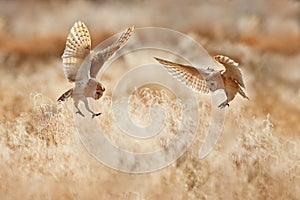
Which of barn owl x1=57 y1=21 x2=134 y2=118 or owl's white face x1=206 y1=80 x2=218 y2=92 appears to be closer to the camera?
barn owl x1=57 y1=21 x2=134 y2=118

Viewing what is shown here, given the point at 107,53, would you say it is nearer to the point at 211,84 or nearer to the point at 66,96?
the point at 66,96

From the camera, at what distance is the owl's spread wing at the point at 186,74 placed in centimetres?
382

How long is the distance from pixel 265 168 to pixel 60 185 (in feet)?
3.96

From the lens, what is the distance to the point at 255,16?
387 cm

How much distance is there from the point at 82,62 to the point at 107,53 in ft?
0.51

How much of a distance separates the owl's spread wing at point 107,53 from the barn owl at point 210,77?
0.23 meters

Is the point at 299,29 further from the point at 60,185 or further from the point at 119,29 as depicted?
the point at 60,185

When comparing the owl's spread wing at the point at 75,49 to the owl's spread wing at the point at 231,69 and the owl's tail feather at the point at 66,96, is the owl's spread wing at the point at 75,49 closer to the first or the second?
the owl's tail feather at the point at 66,96

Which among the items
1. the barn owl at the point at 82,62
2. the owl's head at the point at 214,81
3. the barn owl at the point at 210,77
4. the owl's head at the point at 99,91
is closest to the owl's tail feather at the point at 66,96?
the barn owl at the point at 82,62

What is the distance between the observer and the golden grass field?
3736mm

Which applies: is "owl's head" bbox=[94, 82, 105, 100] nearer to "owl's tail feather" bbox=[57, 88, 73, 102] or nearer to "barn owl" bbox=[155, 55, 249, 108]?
"owl's tail feather" bbox=[57, 88, 73, 102]

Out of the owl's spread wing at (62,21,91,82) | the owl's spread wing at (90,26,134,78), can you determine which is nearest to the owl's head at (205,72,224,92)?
the owl's spread wing at (90,26,134,78)

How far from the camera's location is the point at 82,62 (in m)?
3.70

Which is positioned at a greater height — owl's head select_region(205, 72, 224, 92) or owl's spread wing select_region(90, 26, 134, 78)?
owl's spread wing select_region(90, 26, 134, 78)
